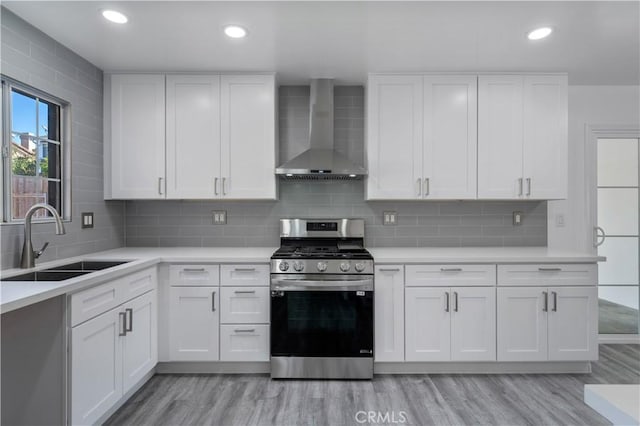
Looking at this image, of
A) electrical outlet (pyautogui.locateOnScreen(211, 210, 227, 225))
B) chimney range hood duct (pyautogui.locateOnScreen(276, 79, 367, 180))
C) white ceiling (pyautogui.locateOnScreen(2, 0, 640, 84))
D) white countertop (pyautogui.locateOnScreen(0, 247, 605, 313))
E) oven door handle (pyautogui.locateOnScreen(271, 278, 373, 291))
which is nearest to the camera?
white ceiling (pyautogui.locateOnScreen(2, 0, 640, 84))

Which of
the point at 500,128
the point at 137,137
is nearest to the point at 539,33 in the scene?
the point at 500,128

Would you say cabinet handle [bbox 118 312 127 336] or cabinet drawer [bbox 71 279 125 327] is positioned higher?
cabinet drawer [bbox 71 279 125 327]

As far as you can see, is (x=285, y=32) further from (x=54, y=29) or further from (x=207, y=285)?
(x=207, y=285)

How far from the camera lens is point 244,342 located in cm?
257

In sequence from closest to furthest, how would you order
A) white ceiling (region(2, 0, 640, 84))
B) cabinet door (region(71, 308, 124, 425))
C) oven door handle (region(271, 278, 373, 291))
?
1. cabinet door (region(71, 308, 124, 425))
2. white ceiling (region(2, 0, 640, 84))
3. oven door handle (region(271, 278, 373, 291))

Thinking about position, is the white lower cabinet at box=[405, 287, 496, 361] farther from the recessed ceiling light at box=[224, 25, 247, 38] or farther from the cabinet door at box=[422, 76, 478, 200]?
the recessed ceiling light at box=[224, 25, 247, 38]

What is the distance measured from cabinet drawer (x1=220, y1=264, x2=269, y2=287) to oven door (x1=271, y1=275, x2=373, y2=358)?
126mm

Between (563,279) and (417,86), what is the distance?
6.36ft

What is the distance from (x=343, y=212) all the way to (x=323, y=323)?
1.11 m

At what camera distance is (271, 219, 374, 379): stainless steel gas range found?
8.16 ft

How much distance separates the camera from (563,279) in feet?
8.47

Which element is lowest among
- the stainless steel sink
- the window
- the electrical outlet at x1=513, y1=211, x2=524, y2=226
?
the stainless steel sink

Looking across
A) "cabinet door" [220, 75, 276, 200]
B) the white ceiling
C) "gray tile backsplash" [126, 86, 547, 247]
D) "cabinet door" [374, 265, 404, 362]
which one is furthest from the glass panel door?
"cabinet door" [220, 75, 276, 200]

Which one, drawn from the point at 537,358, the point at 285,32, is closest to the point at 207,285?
the point at 285,32
